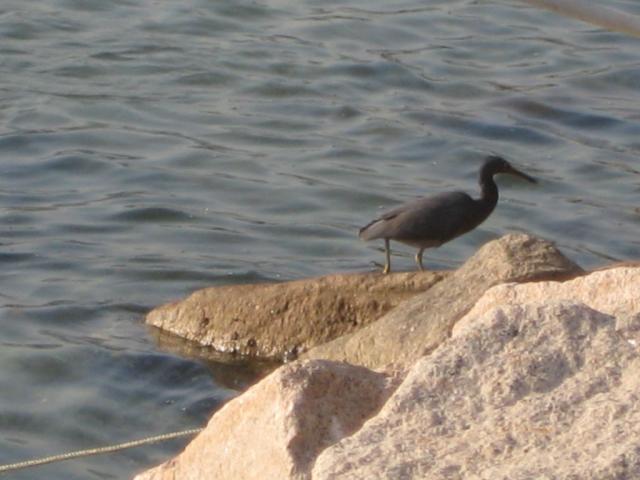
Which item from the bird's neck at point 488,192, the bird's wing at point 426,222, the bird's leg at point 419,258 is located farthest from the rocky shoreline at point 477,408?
the bird's neck at point 488,192

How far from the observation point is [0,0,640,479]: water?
7.54 metres

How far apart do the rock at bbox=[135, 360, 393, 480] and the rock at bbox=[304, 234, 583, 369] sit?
6.92 ft

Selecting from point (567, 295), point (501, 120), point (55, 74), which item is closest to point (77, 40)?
point (55, 74)

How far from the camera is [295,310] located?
7.29m

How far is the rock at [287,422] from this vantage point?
3515 mm

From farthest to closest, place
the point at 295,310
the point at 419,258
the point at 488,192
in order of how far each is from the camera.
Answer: the point at 488,192 → the point at 419,258 → the point at 295,310

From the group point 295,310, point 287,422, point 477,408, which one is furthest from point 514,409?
point 295,310

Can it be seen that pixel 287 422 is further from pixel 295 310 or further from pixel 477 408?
pixel 295 310

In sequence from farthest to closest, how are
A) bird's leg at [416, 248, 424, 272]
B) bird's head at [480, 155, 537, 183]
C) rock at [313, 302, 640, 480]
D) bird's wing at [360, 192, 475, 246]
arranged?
1. bird's head at [480, 155, 537, 183]
2. bird's leg at [416, 248, 424, 272]
3. bird's wing at [360, 192, 475, 246]
4. rock at [313, 302, 640, 480]

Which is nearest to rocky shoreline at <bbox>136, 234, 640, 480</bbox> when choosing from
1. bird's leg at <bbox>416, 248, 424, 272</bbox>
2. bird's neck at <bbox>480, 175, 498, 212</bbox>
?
bird's leg at <bbox>416, 248, 424, 272</bbox>

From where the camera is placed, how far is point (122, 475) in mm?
6270

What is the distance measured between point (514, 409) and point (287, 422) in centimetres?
50

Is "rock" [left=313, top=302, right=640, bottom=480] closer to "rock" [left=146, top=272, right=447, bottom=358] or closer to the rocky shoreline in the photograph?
the rocky shoreline

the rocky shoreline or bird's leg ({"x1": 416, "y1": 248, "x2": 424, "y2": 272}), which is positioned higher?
the rocky shoreline
